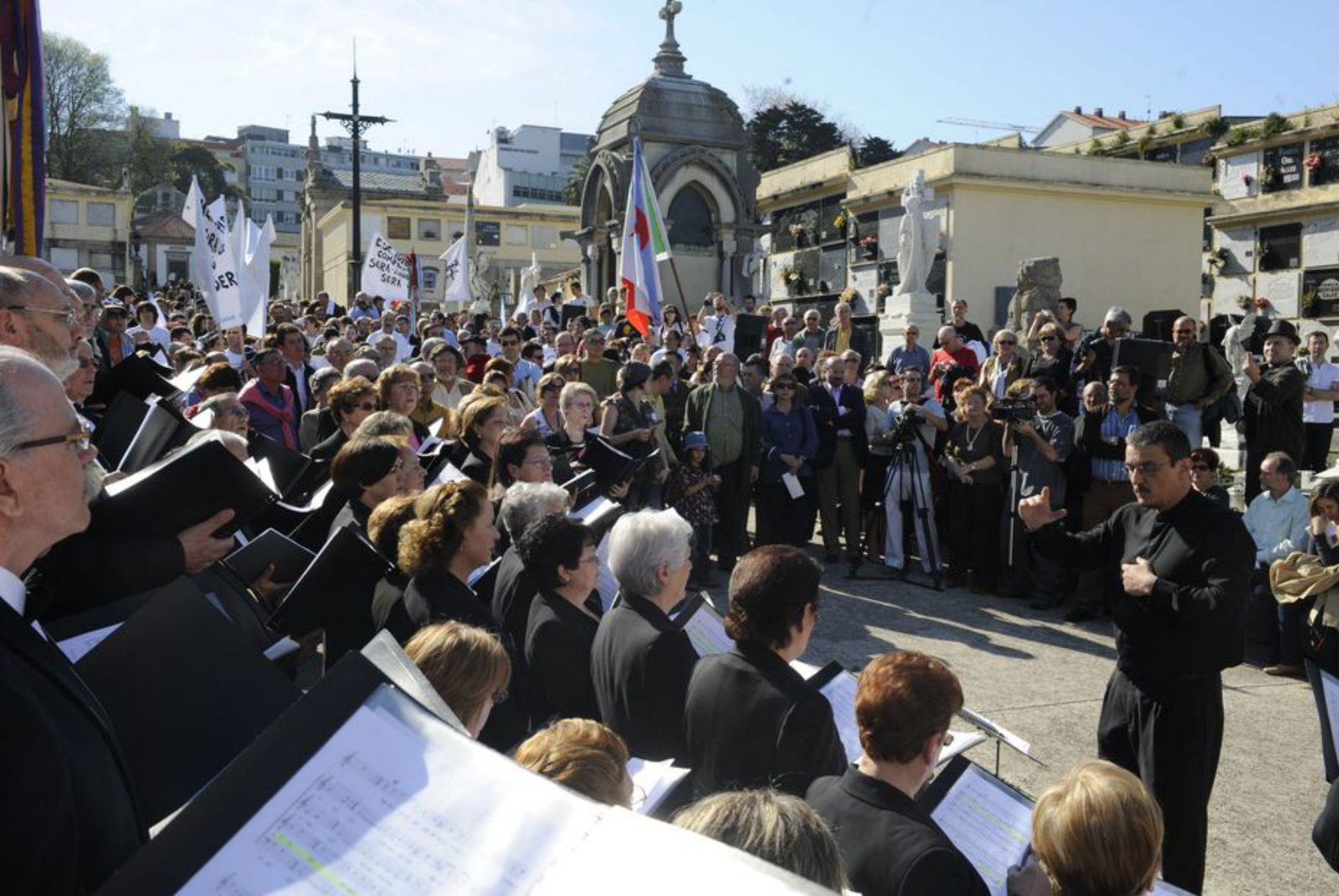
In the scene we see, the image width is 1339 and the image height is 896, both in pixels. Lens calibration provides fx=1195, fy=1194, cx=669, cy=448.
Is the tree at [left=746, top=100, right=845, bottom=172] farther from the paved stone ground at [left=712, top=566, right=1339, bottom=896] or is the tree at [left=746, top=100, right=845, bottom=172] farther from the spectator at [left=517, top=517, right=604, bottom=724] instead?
the spectator at [left=517, top=517, right=604, bottom=724]

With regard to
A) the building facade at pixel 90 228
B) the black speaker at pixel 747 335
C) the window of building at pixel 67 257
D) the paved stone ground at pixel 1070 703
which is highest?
the building facade at pixel 90 228

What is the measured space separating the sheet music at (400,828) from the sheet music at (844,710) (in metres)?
2.49

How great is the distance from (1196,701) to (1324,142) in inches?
1456

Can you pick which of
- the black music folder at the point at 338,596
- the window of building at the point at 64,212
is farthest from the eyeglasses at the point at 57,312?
the window of building at the point at 64,212

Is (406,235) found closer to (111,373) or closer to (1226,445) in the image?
(1226,445)

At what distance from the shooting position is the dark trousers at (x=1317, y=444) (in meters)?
13.4

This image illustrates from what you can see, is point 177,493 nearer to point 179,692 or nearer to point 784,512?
point 179,692

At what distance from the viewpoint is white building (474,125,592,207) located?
9538 cm

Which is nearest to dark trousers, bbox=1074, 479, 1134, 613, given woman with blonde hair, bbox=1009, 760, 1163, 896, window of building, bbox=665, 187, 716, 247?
woman with blonde hair, bbox=1009, 760, 1163, 896

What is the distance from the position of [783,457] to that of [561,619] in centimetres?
686

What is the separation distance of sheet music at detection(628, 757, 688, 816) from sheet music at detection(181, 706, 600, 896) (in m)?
1.25

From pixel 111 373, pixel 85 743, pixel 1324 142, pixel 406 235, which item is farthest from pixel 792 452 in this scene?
pixel 406 235

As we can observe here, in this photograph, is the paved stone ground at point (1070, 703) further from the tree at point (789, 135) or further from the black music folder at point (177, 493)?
the tree at point (789, 135)

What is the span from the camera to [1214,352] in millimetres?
11055
